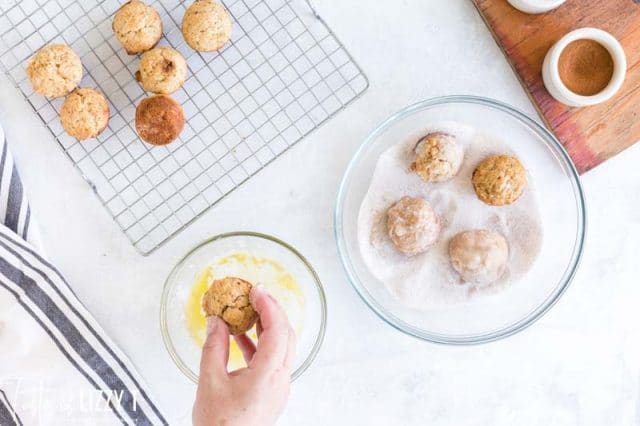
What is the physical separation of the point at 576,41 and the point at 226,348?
1.06 metres

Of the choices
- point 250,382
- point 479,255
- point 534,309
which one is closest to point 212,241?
point 250,382

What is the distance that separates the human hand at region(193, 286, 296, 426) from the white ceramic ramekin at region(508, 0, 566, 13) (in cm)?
90

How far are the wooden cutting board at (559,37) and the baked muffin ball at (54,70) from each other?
944 mm

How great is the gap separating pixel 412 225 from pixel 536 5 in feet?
1.90

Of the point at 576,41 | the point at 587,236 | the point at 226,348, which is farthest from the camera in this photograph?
the point at 587,236

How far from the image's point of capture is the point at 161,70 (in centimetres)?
151

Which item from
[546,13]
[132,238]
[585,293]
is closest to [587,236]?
[585,293]

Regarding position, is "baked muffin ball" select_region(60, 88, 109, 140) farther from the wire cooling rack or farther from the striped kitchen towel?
the striped kitchen towel

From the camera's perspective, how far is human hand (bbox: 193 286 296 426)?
1.23 meters

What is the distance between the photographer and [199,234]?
1654 millimetres

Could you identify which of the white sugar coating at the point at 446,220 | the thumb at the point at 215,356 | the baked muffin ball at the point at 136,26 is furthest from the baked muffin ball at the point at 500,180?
the baked muffin ball at the point at 136,26

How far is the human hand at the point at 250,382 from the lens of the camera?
4.05 ft

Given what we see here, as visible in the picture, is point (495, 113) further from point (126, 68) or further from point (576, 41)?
point (126, 68)

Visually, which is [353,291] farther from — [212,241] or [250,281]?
[212,241]
